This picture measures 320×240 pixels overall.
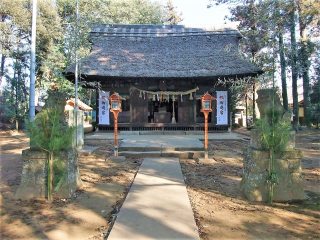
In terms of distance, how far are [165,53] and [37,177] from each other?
1261 centimetres

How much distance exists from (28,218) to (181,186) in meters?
2.73

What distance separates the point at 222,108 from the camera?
14.2 meters

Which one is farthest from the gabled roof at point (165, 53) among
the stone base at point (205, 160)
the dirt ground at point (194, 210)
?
the dirt ground at point (194, 210)

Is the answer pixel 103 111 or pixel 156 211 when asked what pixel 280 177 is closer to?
pixel 156 211

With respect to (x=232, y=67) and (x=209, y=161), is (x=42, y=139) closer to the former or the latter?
(x=209, y=161)

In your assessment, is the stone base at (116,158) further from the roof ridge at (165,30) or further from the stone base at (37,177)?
the roof ridge at (165,30)

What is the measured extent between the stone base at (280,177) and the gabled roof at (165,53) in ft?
31.1

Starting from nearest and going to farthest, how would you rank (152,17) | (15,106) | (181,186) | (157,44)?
(181,186), (157,44), (15,106), (152,17)

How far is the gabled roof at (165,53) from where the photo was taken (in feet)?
42.5

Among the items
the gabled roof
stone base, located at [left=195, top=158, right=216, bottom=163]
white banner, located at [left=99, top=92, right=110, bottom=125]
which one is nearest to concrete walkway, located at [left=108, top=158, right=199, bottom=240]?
stone base, located at [left=195, top=158, right=216, bottom=163]

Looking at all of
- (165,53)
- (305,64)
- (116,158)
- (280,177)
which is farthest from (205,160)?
(305,64)

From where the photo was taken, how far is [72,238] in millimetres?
2680

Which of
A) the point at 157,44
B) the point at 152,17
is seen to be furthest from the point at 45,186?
the point at 152,17

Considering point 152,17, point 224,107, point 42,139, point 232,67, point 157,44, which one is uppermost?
point 152,17
